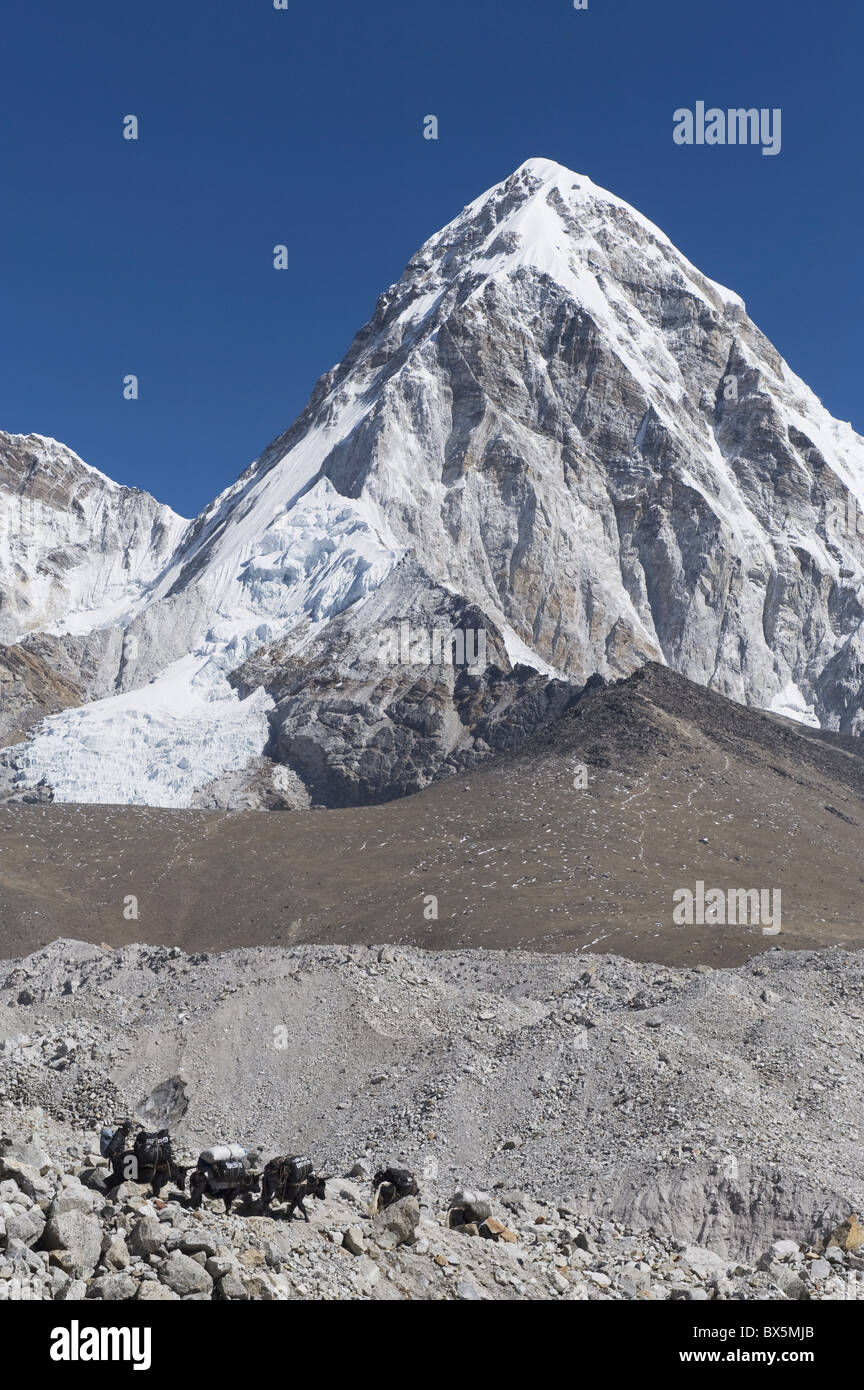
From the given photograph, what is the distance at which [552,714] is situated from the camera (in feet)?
345

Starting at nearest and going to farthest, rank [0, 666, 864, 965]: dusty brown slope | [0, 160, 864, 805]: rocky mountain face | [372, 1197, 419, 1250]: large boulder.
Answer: [372, 1197, 419, 1250]: large boulder < [0, 666, 864, 965]: dusty brown slope < [0, 160, 864, 805]: rocky mountain face

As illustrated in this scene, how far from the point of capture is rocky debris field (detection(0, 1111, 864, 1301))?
12477 millimetres

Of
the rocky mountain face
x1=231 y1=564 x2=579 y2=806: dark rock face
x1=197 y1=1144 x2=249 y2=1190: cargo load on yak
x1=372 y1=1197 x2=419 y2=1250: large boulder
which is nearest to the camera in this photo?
x1=372 y1=1197 x2=419 y2=1250: large boulder

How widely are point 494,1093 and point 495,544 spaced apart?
409 feet

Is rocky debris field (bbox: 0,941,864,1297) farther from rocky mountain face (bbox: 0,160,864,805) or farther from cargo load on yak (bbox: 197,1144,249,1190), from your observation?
rocky mountain face (bbox: 0,160,864,805)

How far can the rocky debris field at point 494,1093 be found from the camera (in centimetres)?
1780

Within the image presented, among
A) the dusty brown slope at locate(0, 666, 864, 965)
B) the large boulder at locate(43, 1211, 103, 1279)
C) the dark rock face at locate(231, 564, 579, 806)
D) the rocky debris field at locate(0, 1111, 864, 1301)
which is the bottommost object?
the rocky debris field at locate(0, 1111, 864, 1301)

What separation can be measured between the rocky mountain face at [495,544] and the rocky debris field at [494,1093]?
6666 cm

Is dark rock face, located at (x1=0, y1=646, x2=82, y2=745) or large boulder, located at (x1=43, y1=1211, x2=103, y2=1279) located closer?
large boulder, located at (x1=43, y1=1211, x2=103, y2=1279)

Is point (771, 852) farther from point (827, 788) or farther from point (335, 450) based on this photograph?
point (335, 450)

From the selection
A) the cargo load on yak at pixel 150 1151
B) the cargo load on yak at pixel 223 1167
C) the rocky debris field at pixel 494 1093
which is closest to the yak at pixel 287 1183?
the cargo load on yak at pixel 223 1167

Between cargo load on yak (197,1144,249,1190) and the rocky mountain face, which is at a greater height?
the rocky mountain face

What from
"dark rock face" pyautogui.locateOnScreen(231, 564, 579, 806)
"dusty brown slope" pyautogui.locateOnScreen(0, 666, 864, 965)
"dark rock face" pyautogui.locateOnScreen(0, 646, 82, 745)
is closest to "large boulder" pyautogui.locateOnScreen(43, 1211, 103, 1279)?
"dusty brown slope" pyautogui.locateOnScreen(0, 666, 864, 965)

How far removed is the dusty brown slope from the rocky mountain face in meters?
23.6
